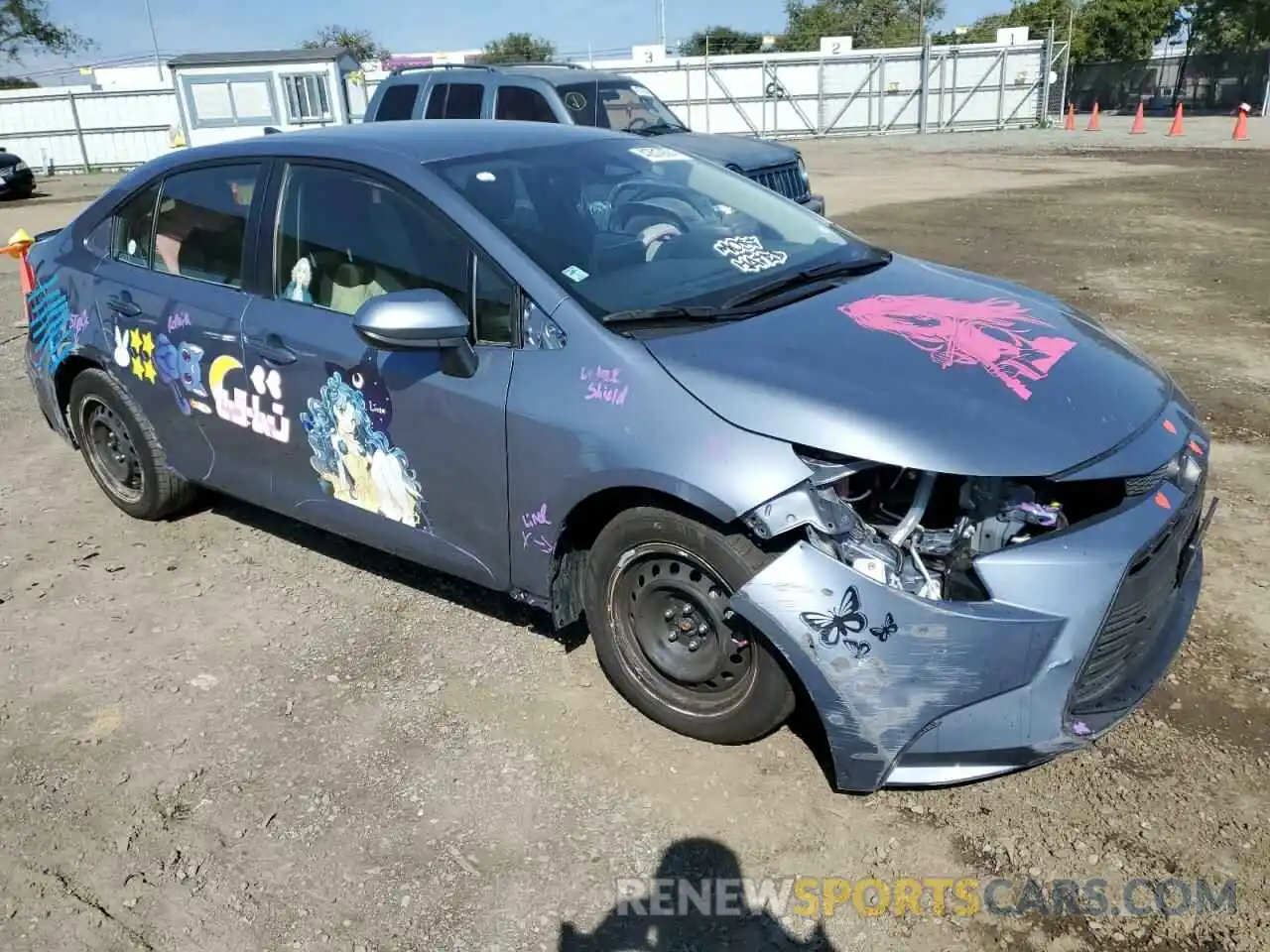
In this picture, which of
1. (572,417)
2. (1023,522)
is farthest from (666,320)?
(1023,522)

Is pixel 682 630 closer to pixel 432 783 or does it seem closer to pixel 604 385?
pixel 604 385

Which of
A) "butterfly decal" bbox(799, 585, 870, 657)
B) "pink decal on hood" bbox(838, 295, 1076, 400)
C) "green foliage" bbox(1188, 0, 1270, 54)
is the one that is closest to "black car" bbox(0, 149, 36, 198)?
"pink decal on hood" bbox(838, 295, 1076, 400)

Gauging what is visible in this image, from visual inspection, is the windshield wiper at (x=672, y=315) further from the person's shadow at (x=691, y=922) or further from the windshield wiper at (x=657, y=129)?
the windshield wiper at (x=657, y=129)

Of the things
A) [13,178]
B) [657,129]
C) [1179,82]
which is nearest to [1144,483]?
[657,129]

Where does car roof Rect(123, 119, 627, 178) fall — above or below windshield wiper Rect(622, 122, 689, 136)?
above

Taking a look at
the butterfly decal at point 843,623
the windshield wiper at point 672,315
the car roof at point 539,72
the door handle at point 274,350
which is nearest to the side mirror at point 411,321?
the windshield wiper at point 672,315

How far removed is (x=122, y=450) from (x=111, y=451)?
15 cm

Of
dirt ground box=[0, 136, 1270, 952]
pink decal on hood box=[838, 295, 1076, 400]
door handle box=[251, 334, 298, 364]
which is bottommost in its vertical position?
dirt ground box=[0, 136, 1270, 952]

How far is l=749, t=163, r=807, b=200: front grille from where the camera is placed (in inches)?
360

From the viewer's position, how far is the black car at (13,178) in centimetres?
2061

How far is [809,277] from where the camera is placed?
11.3ft

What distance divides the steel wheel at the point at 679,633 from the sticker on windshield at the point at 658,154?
1.85 meters

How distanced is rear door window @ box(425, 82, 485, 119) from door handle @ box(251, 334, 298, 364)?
745 cm

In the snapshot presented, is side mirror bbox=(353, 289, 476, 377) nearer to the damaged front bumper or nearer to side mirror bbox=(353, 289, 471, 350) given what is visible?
side mirror bbox=(353, 289, 471, 350)
